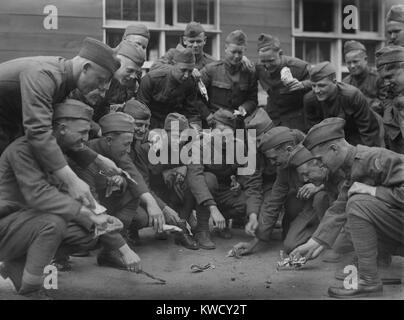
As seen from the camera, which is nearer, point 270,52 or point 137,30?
point 137,30

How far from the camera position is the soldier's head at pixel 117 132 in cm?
349

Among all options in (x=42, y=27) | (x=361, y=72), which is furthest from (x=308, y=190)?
(x=42, y=27)

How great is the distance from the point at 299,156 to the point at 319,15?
1.37 metres

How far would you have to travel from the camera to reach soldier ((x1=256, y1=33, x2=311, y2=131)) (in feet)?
13.9

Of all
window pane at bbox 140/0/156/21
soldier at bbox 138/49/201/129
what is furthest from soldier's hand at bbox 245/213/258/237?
window pane at bbox 140/0/156/21

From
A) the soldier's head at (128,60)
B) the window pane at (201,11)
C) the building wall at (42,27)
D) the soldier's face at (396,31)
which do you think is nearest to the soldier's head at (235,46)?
the window pane at (201,11)

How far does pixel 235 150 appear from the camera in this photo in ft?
13.3

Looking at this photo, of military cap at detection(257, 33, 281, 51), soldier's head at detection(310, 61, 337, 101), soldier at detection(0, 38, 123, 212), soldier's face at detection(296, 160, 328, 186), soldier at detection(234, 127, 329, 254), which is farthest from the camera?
military cap at detection(257, 33, 281, 51)

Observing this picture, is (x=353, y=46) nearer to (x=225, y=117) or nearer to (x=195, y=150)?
(x=225, y=117)

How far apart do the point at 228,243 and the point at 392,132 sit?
1.27 m

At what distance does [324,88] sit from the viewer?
12.8ft

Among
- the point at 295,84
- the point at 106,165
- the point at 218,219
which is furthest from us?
the point at 295,84

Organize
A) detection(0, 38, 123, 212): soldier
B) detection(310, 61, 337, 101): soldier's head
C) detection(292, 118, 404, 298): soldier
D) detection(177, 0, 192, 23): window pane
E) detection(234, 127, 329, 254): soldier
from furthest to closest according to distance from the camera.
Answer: detection(177, 0, 192, 23): window pane < detection(310, 61, 337, 101): soldier's head < detection(234, 127, 329, 254): soldier < detection(292, 118, 404, 298): soldier < detection(0, 38, 123, 212): soldier

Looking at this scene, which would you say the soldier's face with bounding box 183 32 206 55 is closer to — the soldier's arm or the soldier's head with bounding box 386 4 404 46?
the soldier's arm
